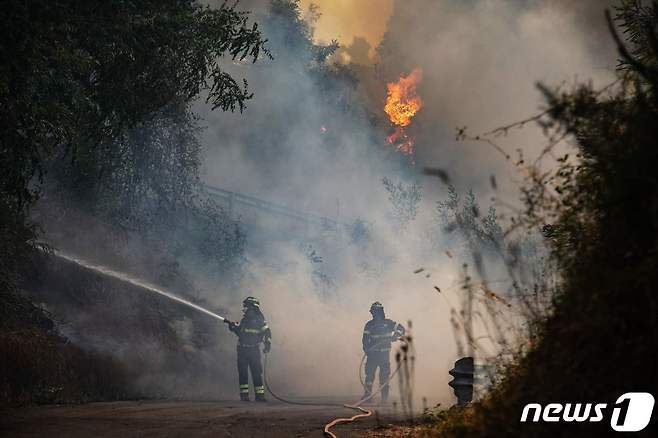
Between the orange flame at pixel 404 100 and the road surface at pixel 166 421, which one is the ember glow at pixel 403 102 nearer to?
the orange flame at pixel 404 100

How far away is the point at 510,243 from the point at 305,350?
57.3 feet


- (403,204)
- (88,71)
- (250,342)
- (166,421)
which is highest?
(403,204)

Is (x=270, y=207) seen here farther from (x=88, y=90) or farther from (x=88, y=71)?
(x=88, y=71)

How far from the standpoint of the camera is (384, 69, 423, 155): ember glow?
2039 inches

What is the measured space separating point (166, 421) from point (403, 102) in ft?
156

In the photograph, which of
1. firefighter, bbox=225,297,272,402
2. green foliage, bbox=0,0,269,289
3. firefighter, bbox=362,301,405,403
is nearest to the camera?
green foliage, bbox=0,0,269,289

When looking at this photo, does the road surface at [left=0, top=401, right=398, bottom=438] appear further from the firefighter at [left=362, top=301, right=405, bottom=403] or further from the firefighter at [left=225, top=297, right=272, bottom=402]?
the firefighter at [left=362, top=301, right=405, bottom=403]

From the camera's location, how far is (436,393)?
668 inches

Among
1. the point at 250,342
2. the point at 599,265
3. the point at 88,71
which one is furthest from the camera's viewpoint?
the point at 250,342

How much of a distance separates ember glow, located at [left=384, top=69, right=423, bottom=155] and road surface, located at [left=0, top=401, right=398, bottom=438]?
140 ft

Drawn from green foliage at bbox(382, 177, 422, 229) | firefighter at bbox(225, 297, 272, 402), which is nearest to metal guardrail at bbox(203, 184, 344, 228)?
green foliage at bbox(382, 177, 422, 229)

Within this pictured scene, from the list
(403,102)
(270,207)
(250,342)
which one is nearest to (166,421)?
(250,342)

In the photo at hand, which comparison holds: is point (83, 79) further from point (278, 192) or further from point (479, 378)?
point (278, 192)

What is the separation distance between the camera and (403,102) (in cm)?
5347
